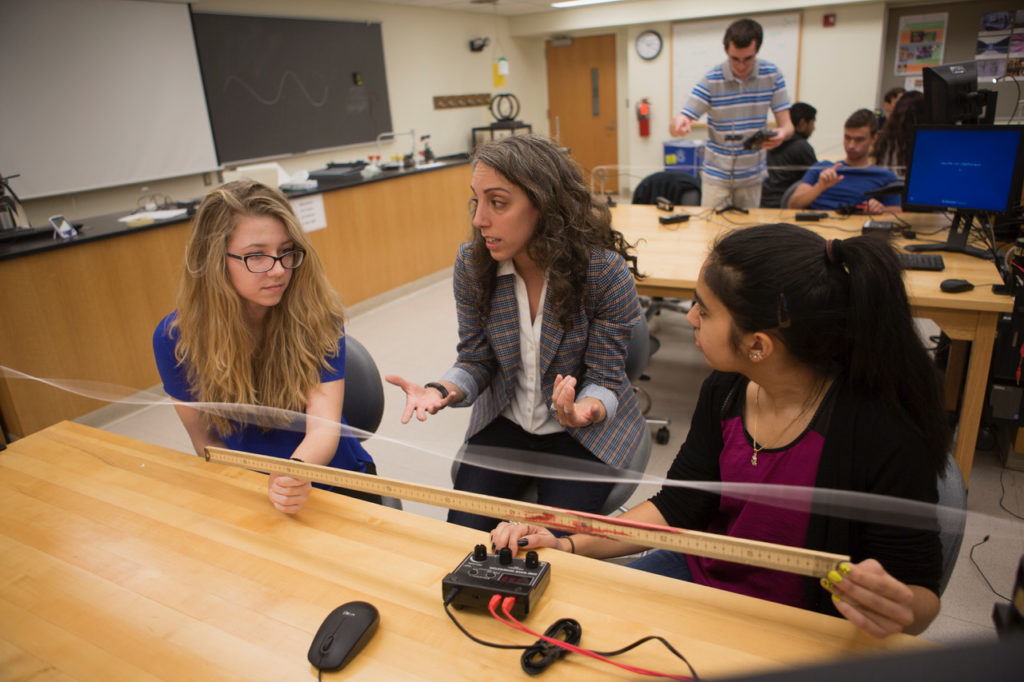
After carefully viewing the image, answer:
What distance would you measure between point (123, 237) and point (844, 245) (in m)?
3.66

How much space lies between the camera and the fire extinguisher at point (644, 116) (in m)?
8.59

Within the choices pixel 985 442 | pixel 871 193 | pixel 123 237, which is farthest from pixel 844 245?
pixel 123 237

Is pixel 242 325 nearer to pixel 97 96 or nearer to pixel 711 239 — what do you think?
pixel 711 239

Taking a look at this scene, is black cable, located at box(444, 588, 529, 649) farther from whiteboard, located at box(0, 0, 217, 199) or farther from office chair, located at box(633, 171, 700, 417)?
whiteboard, located at box(0, 0, 217, 199)

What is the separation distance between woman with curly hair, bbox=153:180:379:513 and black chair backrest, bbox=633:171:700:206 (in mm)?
3032

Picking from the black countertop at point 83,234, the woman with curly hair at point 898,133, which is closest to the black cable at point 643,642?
the black countertop at point 83,234

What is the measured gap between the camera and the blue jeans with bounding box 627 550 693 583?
1212 millimetres

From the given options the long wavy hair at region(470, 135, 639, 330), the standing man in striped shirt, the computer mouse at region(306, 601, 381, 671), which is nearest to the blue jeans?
Result: the computer mouse at region(306, 601, 381, 671)

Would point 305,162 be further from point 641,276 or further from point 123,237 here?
point 641,276

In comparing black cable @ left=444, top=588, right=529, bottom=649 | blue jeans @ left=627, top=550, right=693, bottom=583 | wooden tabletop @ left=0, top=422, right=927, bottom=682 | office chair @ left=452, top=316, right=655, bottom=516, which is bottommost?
office chair @ left=452, top=316, right=655, bottom=516

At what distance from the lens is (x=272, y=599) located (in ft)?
3.34

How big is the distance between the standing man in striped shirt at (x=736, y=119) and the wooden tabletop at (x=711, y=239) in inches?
15.4

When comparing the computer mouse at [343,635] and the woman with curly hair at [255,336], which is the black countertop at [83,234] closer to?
the woman with curly hair at [255,336]

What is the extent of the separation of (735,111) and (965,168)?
1.77 meters
